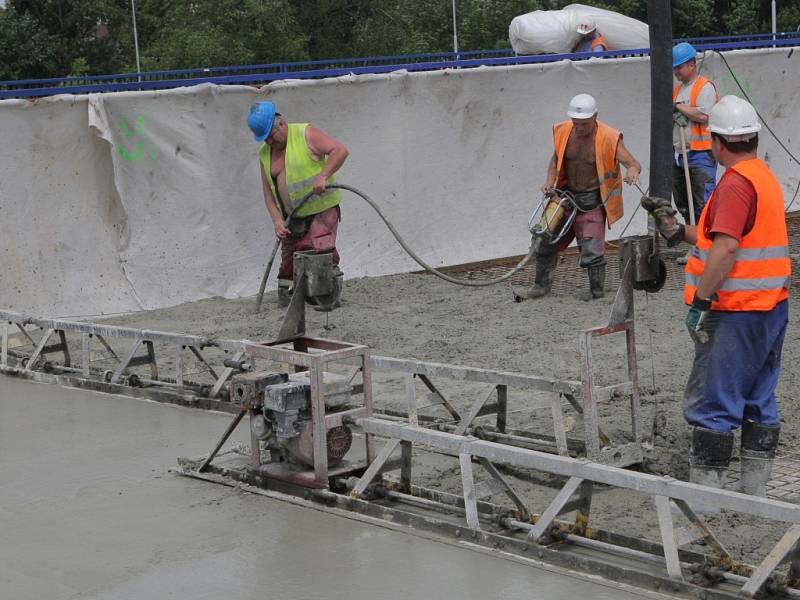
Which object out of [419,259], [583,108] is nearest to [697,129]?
[583,108]

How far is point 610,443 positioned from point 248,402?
5.39 feet

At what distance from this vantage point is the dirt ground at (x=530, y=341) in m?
5.28

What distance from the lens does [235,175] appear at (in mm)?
A: 10594

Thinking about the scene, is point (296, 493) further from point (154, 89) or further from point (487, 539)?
point (154, 89)

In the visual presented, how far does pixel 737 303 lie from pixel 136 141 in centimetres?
648

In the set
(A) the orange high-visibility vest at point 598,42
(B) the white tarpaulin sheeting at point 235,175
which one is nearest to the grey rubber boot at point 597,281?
(B) the white tarpaulin sheeting at point 235,175

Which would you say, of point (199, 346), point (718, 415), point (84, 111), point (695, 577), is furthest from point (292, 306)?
point (84, 111)

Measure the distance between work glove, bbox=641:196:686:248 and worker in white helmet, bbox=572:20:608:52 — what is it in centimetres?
1185

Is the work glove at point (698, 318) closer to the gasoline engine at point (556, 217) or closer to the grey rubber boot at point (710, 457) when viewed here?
the grey rubber boot at point (710, 457)

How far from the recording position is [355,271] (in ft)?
36.9

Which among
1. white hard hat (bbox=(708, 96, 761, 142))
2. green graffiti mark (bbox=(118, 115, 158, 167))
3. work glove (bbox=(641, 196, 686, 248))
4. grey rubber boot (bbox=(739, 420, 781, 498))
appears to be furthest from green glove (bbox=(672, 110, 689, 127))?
grey rubber boot (bbox=(739, 420, 781, 498))

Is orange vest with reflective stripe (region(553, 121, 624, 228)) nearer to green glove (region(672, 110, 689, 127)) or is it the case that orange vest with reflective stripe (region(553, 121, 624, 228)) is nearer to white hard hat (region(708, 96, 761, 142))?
green glove (region(672, 110, 689, 127))

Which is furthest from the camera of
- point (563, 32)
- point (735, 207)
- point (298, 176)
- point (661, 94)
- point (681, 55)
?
point (563, 32)

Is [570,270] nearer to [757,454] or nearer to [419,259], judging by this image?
[419,259]
